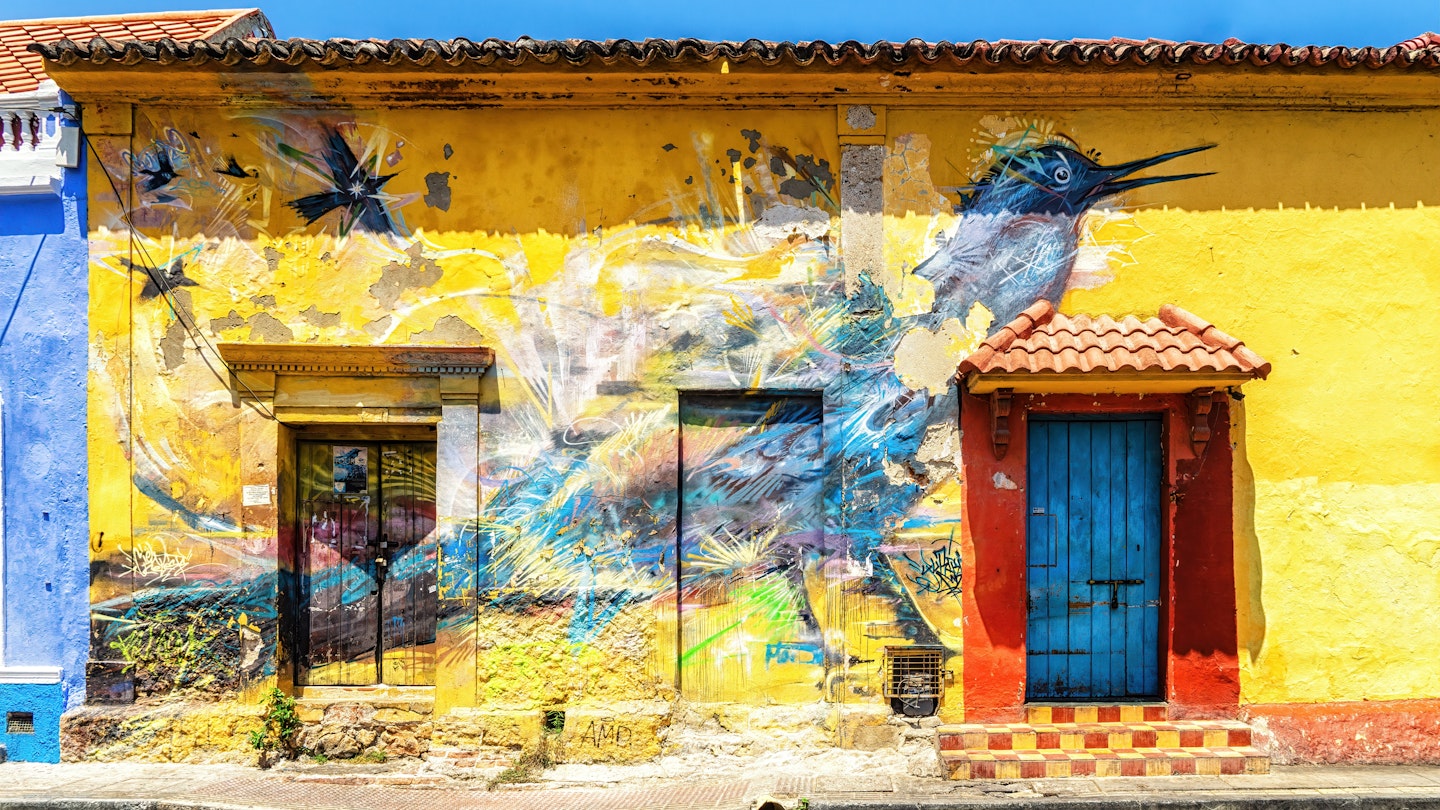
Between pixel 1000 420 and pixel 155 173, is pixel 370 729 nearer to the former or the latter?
pixel 155 173

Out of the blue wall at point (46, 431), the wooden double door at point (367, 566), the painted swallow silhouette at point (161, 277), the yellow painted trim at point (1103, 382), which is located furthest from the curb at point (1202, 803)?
the painted swallow silhouette at point (161, 277)

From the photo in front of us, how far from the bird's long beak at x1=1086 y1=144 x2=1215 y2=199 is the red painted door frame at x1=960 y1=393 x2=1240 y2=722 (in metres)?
1.53

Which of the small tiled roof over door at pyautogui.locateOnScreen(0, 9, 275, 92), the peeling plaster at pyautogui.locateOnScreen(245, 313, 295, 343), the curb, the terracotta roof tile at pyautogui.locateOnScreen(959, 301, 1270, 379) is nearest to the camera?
the curb

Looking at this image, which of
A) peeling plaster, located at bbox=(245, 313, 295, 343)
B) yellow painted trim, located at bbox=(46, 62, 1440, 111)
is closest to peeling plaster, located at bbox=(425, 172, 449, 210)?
yellow painted trim, located at bbox=(46, 62, 1440, 111)

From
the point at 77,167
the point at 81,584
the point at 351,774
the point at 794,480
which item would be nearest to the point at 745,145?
the point at 794,480

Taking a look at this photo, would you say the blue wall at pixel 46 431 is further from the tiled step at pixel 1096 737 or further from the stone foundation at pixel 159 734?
the tiled step at pixel 1096 737

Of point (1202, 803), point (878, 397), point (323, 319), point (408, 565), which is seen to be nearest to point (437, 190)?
point (323, 319)

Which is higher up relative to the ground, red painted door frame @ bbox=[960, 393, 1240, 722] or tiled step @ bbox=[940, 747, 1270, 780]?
red painted door frame @ bbox=[960, 393, 1240, 722]

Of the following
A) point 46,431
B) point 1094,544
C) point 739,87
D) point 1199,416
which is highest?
point 739,87

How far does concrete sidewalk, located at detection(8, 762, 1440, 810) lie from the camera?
5.54 m

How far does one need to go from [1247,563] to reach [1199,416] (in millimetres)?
1133

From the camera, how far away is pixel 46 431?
6375 millimetres

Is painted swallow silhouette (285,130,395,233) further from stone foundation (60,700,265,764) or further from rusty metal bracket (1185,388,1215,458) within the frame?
rusty metal bracket (1185,388,1215,458)

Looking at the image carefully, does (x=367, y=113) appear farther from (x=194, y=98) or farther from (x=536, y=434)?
(x=536, y=434)
